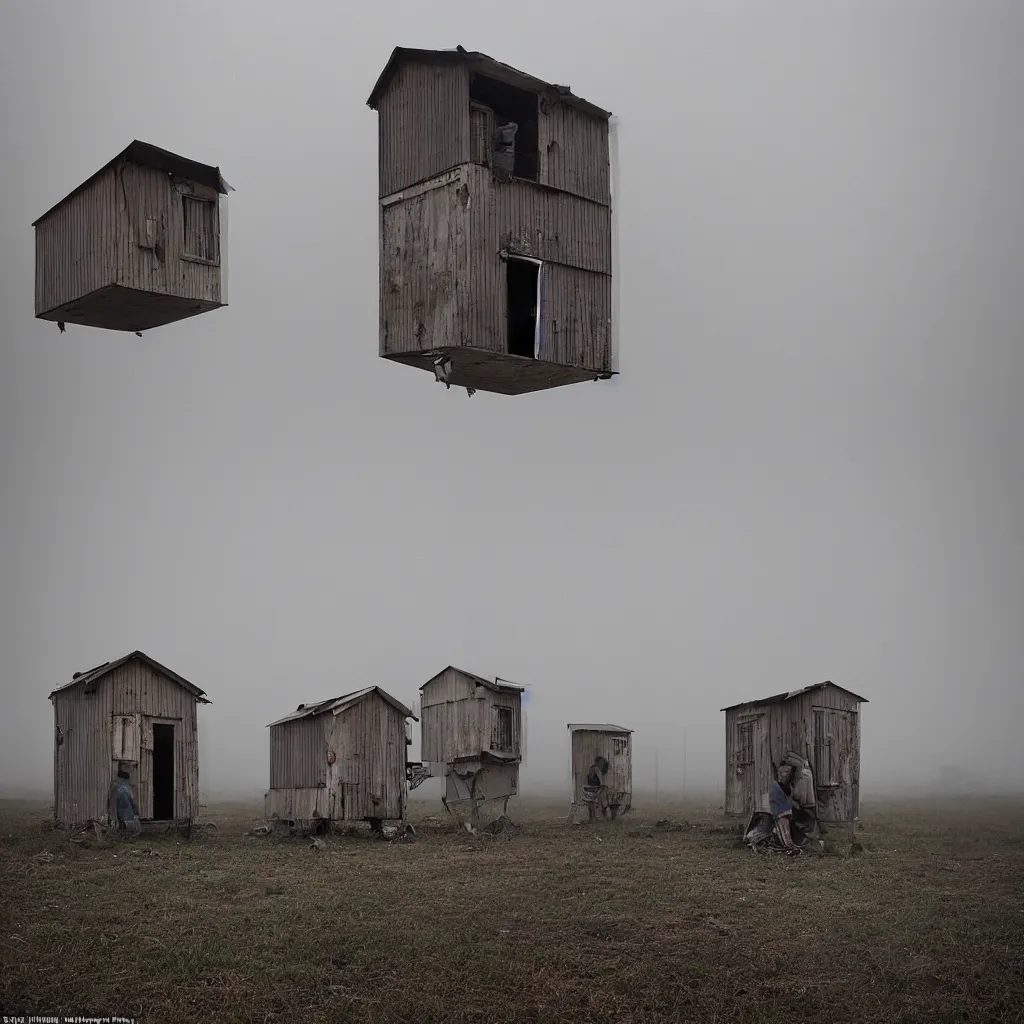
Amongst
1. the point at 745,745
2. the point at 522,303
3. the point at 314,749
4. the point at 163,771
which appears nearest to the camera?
the point at 522,303

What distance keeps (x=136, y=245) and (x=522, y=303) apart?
15.7 feet

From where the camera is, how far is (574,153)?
16.7m

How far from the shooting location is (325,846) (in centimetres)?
2816

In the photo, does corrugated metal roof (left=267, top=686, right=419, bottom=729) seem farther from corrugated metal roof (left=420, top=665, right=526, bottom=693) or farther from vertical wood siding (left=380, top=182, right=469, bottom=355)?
vertical wood siding (left=380, top=182, right=469, bottom=355)

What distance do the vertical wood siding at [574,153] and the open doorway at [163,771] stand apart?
56.1 feet

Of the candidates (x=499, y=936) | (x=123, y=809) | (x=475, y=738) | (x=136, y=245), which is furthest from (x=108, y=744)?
(x=136, y=245)

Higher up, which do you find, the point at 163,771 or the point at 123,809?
the point at 163,771

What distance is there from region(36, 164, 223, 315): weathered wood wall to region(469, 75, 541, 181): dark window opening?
12.3ft

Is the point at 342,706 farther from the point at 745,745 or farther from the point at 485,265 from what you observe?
the point at 485,265

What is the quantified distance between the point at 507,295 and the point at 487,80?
2.97m

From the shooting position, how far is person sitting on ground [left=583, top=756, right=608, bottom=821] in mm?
37188

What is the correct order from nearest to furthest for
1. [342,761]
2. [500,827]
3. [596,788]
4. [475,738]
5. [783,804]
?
[783,804] → [342,761] → [500,827] → [475,738] → [596,788]

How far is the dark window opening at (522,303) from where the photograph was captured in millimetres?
15844

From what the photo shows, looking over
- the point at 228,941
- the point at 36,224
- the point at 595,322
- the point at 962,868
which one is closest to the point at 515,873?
the point at 228,941
